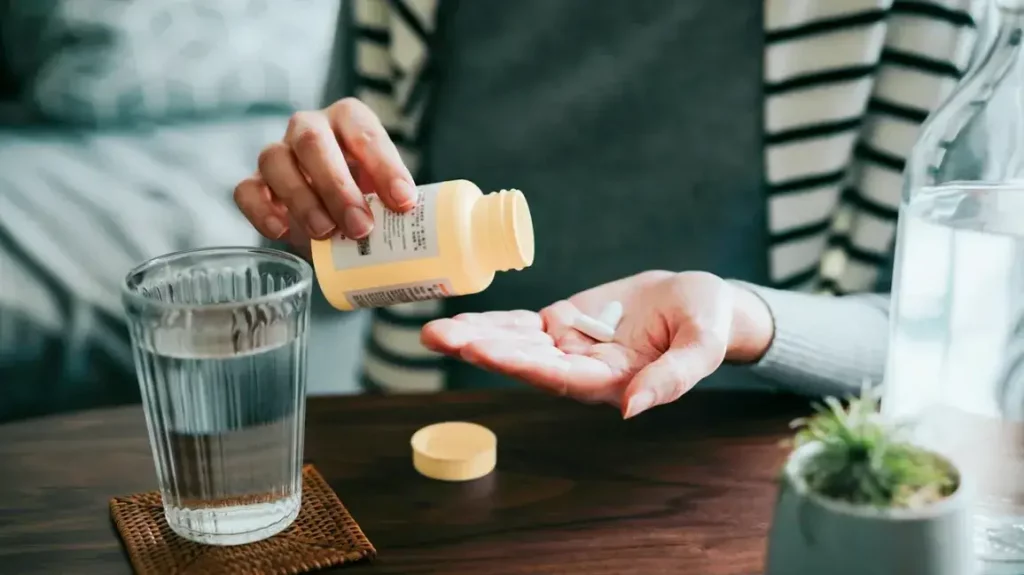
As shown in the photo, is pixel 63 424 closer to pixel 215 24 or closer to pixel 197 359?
pixel 197 359

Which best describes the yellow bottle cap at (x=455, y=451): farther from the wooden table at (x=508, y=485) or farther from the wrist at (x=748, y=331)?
the wrist at (x=748, y=331)

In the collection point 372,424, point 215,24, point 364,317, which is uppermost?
point 215,24

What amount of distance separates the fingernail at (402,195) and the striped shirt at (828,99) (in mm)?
436

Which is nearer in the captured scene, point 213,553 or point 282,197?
point 213,553

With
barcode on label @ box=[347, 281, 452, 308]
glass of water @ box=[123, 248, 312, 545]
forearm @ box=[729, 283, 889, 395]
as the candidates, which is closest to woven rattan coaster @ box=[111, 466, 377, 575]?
glass of water @ box=[123, 248, 312, 545]

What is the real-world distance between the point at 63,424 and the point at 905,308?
55 centimetres

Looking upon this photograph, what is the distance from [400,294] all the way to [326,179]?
9 cm

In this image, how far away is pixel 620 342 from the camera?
2.14ft

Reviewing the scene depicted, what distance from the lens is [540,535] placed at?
20.4 inches

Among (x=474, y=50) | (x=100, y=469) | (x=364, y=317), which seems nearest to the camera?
(x=100, y=469)

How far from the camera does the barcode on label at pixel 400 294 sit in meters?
0.56

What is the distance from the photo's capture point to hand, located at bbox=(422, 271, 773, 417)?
21.6 inches

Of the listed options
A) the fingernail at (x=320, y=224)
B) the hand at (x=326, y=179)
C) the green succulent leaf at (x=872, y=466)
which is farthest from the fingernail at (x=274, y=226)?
the green succulent leaf at (x=872, y=466)

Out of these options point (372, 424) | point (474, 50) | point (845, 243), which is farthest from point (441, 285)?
point (845, 243)
